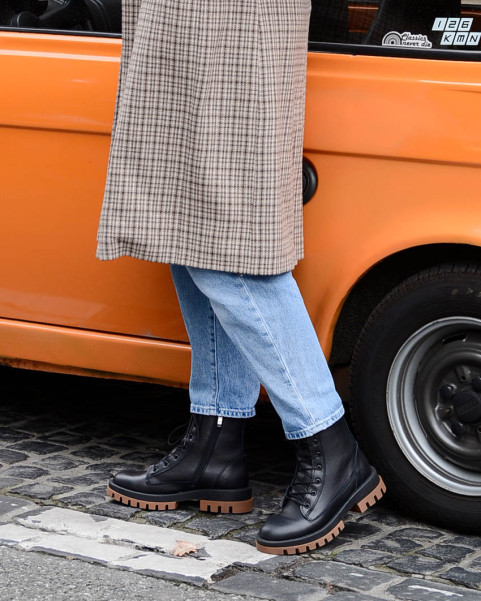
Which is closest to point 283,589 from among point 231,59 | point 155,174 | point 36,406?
point 155,174

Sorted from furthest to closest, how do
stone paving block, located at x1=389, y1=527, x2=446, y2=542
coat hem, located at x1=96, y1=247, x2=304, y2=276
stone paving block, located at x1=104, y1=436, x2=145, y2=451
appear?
stone paving block, located at x1=104, y1=436, x2=145, y2=451, stone paving block, located at x1=389, y1=527, x2=446, y2=542, coat hem, located at x1=96, y1=247, x2=304, y2=276

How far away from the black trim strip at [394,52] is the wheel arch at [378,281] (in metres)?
0.48

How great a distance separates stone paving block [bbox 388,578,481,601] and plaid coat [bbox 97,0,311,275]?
0.82 meters

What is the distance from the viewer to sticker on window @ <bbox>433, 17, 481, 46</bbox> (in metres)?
3.22

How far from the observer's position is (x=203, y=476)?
3480 mm

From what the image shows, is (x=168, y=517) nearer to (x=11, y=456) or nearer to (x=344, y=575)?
(x=344, y=575)

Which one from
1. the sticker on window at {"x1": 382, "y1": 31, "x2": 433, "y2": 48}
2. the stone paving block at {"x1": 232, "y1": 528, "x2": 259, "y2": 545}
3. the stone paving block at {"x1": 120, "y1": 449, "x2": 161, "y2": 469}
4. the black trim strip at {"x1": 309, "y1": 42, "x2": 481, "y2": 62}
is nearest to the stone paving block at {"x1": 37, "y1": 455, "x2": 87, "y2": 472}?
the stone paving block at {"x1": 120, "y1": 449, "x2": 161, "y2": 469}

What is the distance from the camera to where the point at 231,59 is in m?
3.01

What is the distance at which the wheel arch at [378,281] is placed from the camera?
3271mm

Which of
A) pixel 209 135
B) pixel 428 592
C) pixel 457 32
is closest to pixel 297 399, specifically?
pixel 428 592

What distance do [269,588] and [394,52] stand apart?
1.40 metres

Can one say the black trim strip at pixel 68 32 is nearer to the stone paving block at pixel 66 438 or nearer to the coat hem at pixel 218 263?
the coat hem at pixel 218 263

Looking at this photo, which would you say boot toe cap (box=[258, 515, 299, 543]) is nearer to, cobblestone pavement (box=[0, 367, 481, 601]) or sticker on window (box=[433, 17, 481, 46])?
cobblestone pavement (box=[0, 367, 481, 601])

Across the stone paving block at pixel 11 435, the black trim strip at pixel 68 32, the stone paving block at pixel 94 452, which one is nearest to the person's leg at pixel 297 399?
the black trim strip at pixel 68 32
